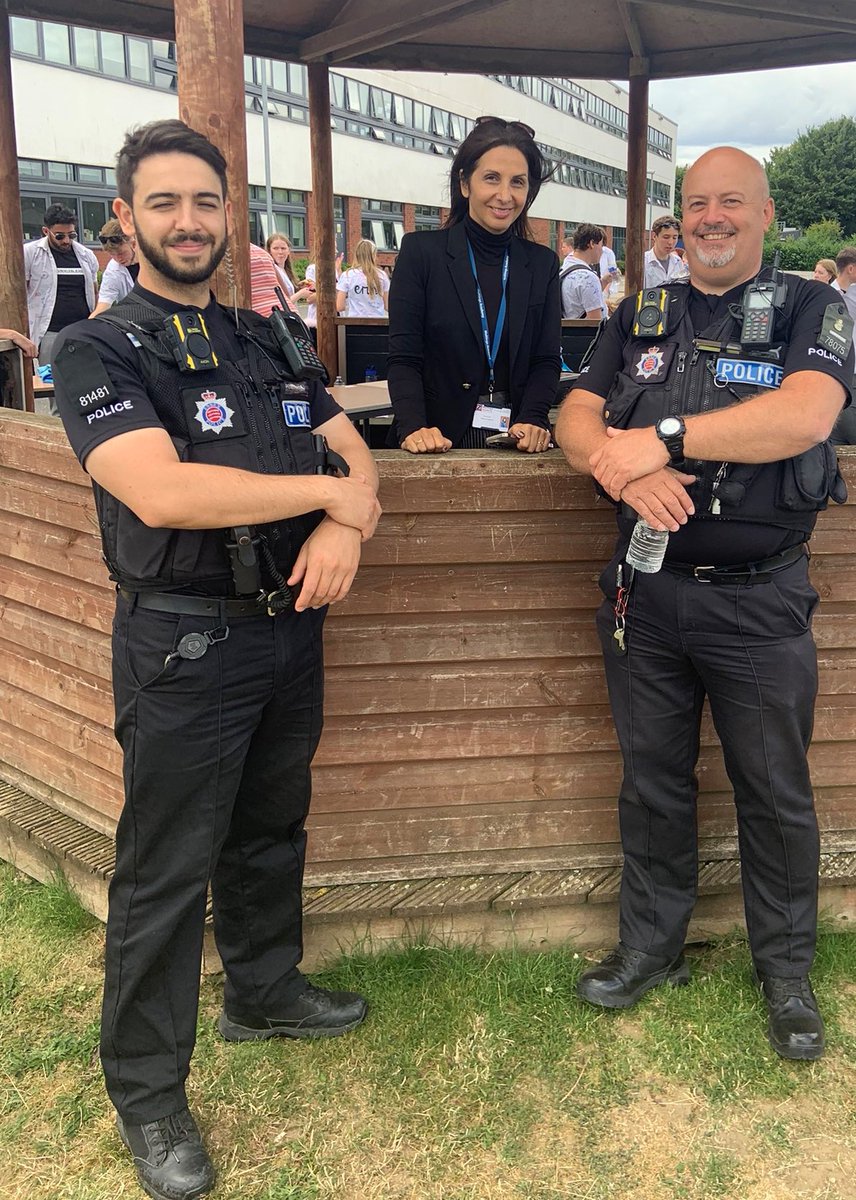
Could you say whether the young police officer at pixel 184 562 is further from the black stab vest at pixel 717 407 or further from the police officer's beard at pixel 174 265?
the black stab vest at pixel 717 407

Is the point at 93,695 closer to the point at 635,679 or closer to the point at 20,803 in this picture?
the point at 20,803

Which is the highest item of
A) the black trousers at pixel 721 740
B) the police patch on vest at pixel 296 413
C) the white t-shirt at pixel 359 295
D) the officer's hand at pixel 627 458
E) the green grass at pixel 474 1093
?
the white t-shirt at pixel 359 295

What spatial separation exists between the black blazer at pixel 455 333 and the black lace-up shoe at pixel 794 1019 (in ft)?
5.53

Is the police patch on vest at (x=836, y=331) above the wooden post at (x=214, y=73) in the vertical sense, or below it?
below

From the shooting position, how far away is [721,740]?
2.59 meters

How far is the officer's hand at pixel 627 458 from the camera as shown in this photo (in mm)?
2240

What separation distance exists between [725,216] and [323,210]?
4595 millimetres

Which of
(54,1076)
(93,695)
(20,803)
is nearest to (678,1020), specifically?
(54,1076)

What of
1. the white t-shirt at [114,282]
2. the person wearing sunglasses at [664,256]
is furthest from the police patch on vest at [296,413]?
the person wearing sunglasses at [664,256]

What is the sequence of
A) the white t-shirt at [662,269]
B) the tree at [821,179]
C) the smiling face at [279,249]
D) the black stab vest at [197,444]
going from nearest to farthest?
1. the black stab vest at [197,444]
2. the white t-shirt at [662,269]
3. the smiling face at [279,249]
4. the tree at [821,179]

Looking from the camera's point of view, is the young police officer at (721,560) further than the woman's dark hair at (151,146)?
Yes

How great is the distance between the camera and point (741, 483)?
2.30m

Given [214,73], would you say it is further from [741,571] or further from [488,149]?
[741,571]

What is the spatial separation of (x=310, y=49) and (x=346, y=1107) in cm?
548
